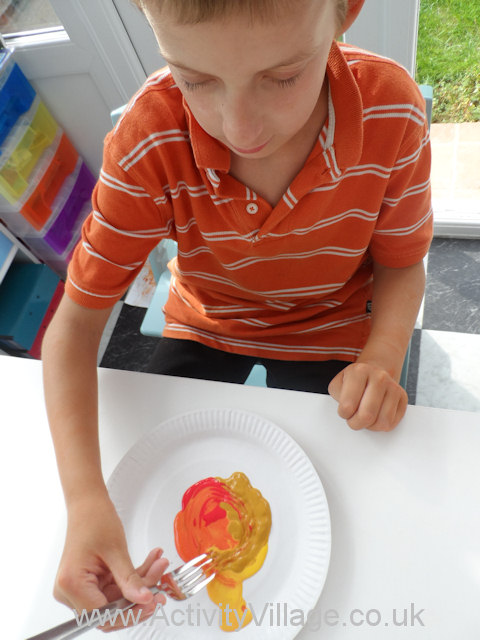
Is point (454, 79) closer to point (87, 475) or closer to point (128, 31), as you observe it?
point (128, 31)

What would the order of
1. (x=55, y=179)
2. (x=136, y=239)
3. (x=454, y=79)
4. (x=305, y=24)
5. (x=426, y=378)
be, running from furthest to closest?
(x=454, y=79)
(x=55, y=179)
(x=426, y=378)
(x=136, y=239)
(x=305, y=24)

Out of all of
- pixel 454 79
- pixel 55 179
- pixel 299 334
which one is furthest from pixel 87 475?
pixel 454 79

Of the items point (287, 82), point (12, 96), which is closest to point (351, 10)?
point (287, 82)

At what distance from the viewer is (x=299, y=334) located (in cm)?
84

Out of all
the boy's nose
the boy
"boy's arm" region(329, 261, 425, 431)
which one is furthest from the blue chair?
the boy's nose

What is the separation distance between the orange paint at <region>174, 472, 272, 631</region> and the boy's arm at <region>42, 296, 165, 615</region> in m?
0.06

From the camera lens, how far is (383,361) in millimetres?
674

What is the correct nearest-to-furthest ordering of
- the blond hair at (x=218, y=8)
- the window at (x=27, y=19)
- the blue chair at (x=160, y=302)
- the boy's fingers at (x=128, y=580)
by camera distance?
the blond hair at (x=218, y=8) → the boy's fingers at (x=128, y=580) → the blue chair at (x=160, y=302) → the window at (x=27, y=19)

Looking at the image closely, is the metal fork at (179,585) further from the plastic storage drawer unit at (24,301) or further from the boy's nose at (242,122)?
the plastic storage drawer unit at (24,301)

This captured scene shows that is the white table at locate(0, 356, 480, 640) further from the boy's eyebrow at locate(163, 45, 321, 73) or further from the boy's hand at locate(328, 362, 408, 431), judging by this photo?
the boy's eyebrow at locate(163, 45, 321, 73)

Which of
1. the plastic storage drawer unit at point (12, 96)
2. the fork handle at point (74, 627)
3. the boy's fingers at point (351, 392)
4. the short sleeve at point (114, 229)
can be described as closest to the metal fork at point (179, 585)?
the fork handle at point (74, 627)

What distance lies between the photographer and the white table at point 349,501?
493 millimetres

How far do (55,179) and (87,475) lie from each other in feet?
3.59

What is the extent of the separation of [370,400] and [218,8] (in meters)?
0.41
